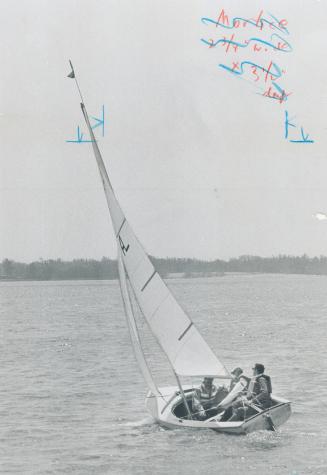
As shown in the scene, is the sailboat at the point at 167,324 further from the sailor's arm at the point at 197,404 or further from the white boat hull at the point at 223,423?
the sailor's arm at the point at 197,404

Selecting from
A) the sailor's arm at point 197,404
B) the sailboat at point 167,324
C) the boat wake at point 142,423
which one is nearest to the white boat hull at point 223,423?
the sailboat at point 167,324

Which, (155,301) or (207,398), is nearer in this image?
(155,301)

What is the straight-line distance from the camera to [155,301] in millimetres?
16766

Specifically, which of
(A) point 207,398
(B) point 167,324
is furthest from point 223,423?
(B) point 167,324

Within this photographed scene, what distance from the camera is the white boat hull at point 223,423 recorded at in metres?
16.1

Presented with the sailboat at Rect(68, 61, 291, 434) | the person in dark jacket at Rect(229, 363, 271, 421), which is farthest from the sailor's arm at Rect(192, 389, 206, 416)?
the person in dark jacket at Rect(229, 363, 271, 421)

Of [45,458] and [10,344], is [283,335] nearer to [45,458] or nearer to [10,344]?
[10,344]

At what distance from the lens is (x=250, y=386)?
16.8m

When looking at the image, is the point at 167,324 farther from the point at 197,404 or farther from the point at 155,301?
the point at 197,404

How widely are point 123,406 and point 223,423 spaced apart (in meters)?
6.91

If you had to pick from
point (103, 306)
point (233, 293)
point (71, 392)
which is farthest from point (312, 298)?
point (71, 392)

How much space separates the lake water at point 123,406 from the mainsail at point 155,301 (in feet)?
5.28

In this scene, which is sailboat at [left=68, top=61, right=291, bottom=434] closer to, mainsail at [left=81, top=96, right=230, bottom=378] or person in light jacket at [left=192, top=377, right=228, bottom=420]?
mainsail at [left=81, top=96, right=230, bottom=378]

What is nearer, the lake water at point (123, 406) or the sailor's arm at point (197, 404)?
the lake water at point (123, 406)
